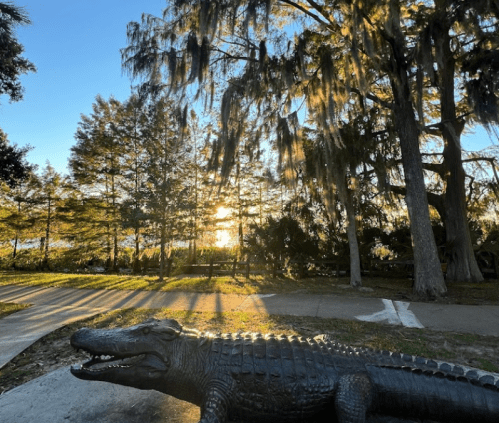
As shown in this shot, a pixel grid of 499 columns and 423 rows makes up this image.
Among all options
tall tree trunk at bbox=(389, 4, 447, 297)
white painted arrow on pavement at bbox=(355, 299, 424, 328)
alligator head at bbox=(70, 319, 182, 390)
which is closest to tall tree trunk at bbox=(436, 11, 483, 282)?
tall tree trunk at bbox=(389, 4, 447, 297)

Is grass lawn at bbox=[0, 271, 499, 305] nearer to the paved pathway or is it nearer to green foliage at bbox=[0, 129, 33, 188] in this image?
the paved pathway

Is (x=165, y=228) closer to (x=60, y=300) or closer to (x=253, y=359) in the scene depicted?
(x=60, y=300)

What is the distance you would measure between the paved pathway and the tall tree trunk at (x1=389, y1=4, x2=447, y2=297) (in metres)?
1.53

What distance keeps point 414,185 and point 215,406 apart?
9.10 metres

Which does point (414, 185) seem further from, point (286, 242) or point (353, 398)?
point (353, 398)

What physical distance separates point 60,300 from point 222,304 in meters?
4.27

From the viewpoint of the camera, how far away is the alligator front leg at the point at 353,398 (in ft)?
6.76

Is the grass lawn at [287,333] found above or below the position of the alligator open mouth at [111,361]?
below

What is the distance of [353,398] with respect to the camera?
210 cm

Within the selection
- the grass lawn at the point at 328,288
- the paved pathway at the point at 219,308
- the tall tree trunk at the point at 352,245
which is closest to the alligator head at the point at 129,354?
the paved pathway at the point at 219,308

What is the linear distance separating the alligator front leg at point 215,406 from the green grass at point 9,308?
6.15m

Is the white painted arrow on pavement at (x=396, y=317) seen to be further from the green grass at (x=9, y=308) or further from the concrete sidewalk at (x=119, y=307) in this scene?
the green grass at (x=9, y=308)

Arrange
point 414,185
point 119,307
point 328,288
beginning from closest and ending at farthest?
point 119,307
point 414,185
point 328,288

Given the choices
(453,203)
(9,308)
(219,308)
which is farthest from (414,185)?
(9,308)
